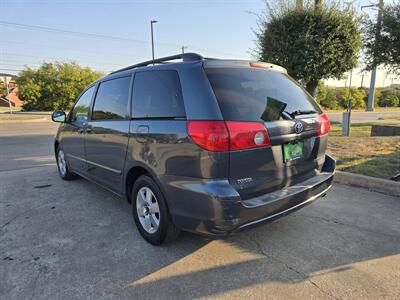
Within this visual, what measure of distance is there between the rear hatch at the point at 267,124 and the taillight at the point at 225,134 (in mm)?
25

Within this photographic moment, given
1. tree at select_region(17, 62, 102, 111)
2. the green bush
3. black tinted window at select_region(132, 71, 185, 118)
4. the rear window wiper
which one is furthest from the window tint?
the green bush

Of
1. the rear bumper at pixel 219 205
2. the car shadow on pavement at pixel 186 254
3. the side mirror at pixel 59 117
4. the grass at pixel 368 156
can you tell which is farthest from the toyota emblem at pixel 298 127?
the side mirror at pixel 59 117

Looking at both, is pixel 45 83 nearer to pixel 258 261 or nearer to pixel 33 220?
pixel 33 220

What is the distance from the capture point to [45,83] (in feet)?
113

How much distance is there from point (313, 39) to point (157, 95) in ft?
22.3

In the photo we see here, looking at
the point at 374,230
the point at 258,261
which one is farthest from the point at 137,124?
the point at 374,230

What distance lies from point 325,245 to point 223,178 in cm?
147

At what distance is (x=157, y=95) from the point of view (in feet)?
9.18

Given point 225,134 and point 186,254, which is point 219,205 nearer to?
point 225,134

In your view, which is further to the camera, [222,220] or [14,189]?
[14,189]

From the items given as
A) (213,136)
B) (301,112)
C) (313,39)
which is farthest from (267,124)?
(313,39)

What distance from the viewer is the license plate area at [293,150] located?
102 inches

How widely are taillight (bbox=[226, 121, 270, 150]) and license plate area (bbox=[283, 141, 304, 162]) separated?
28 centimetres

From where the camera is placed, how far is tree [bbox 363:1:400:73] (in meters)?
7.62
